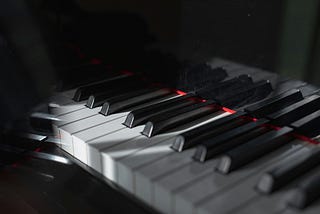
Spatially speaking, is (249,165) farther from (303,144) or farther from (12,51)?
(12,51)

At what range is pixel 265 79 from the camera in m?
1.00

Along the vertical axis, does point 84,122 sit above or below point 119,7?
below

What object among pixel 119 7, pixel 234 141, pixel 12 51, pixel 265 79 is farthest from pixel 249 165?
pixel 12 51

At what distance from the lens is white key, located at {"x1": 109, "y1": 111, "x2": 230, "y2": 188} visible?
92 centimetres

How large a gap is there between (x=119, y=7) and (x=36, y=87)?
34 centimetres

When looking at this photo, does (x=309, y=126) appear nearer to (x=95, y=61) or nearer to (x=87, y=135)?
(x=87, y=135)

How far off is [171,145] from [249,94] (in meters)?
0.25

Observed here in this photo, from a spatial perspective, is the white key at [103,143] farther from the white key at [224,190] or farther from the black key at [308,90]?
the black key at [308,90]

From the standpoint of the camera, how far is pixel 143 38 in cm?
121

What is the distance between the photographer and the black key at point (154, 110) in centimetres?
107

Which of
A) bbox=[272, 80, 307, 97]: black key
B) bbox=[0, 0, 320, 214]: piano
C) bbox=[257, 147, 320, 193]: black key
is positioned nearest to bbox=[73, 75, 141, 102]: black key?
bbox=[0, 0, 320, 214]: piano

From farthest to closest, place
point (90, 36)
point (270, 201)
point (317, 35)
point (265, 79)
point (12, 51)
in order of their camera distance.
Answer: point (90, 36) < point (12, 51) < point (265, 79) < point (317, 35) < point (270, 201)

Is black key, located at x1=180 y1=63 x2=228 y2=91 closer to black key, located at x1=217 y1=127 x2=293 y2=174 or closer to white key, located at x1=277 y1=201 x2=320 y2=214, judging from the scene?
black key, located at x1=217 y1=127 x2=293 y2=174

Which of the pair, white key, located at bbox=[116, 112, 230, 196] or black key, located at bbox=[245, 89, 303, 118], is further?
black key, located at bbox=[245, 89, 303, 118]
